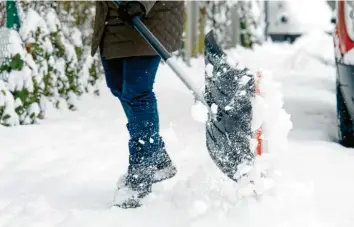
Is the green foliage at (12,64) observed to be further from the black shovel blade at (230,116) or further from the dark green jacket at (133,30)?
the black shovel blade at (230,116)

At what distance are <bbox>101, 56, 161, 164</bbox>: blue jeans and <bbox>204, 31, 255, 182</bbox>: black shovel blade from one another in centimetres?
30

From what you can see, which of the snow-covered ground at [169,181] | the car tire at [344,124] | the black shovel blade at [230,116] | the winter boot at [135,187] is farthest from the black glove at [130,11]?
the car tire at [344,124]

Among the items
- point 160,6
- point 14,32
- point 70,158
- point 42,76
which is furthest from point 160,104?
point 160,6

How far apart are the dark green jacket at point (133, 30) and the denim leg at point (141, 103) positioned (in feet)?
0.19

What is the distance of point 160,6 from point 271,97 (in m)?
0.71

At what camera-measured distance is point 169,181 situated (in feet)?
11.2

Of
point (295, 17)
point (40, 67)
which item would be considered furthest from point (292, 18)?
point (40, 67)

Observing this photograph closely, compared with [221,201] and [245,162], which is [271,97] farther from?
[221,201]

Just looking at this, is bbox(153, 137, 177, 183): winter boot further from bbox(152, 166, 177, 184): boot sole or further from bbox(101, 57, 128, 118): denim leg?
bbox(101, 57, 128, 118): denim leg

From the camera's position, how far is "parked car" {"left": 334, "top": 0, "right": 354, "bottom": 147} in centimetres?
412

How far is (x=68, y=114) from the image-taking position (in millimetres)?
5789

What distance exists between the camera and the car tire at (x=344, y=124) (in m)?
4.31

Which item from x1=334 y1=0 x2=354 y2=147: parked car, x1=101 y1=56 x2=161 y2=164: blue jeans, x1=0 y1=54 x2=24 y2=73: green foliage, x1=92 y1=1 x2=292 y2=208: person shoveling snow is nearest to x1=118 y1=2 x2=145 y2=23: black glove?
x1=92 y1=1 x2=292 y2=208: person shoveling snow

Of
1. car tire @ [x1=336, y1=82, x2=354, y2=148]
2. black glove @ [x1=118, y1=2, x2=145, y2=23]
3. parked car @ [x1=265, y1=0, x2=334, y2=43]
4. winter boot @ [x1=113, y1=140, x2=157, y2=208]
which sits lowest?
parked car @ [x1=265, y1=0, x2=334, y2=43]
